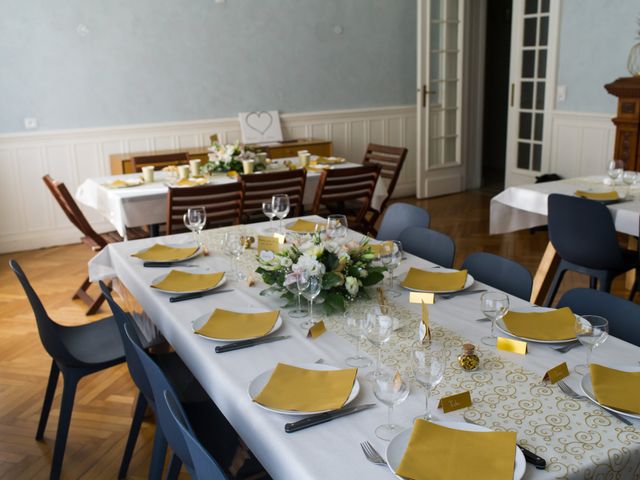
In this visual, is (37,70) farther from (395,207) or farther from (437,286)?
(437,286)

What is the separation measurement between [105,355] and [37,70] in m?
4.06

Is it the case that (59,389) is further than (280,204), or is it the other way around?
(59,389)

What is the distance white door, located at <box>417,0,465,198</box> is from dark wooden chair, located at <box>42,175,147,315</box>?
3963 millimetres

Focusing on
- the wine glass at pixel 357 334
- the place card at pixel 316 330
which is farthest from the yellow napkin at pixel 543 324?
the place card at pixel 316 330

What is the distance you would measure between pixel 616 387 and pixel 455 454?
0.53 metres

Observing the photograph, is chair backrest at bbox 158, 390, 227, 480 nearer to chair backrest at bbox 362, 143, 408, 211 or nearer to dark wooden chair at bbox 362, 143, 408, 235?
dark wooden chair at bbox 362, 143, 408, 235

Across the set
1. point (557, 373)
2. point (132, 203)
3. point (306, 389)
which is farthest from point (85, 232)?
point (557, 373)

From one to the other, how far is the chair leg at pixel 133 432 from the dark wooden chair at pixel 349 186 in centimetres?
228

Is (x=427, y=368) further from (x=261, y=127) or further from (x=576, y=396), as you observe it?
(x=261, y=127)

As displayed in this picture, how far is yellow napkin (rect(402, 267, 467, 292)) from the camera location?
248cm

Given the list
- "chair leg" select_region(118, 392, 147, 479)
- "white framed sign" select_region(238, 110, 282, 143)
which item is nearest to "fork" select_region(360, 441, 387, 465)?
"chair leg" select_region(118, 392, 147, 479)

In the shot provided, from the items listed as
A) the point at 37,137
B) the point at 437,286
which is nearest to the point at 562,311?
the point at 437,286

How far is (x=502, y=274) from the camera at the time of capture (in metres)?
2.68

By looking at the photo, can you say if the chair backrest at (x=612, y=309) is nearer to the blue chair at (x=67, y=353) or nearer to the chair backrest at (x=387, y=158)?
the blue chair at (x=67, y=353)
